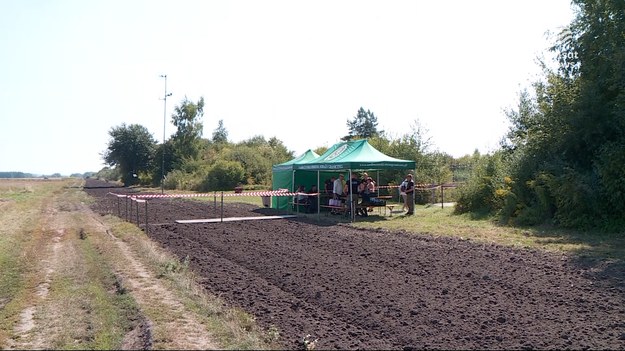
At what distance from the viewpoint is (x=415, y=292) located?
25.6 ft

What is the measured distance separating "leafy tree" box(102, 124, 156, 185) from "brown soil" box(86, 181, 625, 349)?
60.6 metres

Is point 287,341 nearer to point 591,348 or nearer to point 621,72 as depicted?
point 591,348

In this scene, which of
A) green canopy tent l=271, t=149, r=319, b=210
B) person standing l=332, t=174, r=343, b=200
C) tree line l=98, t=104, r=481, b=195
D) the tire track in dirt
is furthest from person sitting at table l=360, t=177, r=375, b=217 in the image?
tree line l=98, t=104, r=481, b=195

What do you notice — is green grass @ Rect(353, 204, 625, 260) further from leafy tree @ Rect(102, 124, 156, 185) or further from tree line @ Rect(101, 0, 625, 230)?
leafy tree @ Rect(102, 124, 156, 185)

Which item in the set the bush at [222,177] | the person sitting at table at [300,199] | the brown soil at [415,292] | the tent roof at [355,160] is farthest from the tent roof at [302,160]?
the bush at [222,177]

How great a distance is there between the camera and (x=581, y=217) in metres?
14.6

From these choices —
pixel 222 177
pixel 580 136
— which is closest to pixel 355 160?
pixel 580 136

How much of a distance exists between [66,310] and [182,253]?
4.80m

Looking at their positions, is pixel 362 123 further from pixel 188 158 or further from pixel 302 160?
pixel 302 160

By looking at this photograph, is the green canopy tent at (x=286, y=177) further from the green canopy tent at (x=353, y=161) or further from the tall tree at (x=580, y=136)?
the tall tree at (x=580, y=136)

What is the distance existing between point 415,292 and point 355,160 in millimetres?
11409

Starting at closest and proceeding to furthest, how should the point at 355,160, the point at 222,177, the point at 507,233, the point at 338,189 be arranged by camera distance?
the point at 507,233
the point at 355,160
the point at 338,189
the point at 222,177

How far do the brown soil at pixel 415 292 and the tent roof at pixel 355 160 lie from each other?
5.54 m

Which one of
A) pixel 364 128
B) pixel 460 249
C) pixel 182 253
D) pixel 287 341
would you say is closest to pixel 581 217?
pixel 460 249
